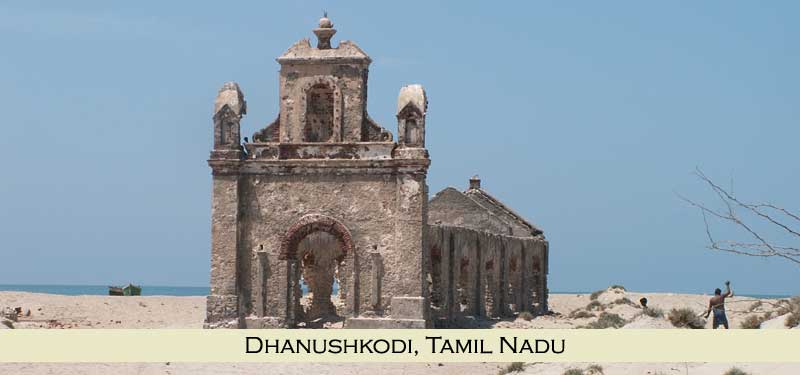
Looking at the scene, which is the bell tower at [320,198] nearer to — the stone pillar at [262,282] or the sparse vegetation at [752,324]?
the stone pillar at [262,282]

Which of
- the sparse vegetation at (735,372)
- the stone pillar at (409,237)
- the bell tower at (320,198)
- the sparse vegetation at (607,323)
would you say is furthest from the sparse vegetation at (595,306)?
the sparse vegetation at (735,372)

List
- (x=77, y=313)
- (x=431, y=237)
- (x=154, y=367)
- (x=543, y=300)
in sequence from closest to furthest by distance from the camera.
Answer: (x=154, y=367), (x=431, y=237), (x=77, y=313), (x=543, y=300)

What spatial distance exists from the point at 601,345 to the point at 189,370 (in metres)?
10.3

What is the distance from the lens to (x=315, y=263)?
33.9 metres

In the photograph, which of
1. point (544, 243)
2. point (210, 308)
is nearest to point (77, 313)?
point (210, 308)

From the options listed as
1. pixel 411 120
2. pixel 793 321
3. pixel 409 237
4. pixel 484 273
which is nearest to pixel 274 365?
pixel 409 237

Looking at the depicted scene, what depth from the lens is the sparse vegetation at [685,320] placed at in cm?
2718

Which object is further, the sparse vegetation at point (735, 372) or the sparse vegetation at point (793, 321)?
the sparse vegetation at point (793, 321)

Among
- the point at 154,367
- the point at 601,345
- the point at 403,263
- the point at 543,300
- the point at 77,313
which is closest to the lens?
the point at 601,345

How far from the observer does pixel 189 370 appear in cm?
2428

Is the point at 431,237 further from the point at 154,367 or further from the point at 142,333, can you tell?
the point at 142,333

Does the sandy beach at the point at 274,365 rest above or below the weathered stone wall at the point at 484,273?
below
